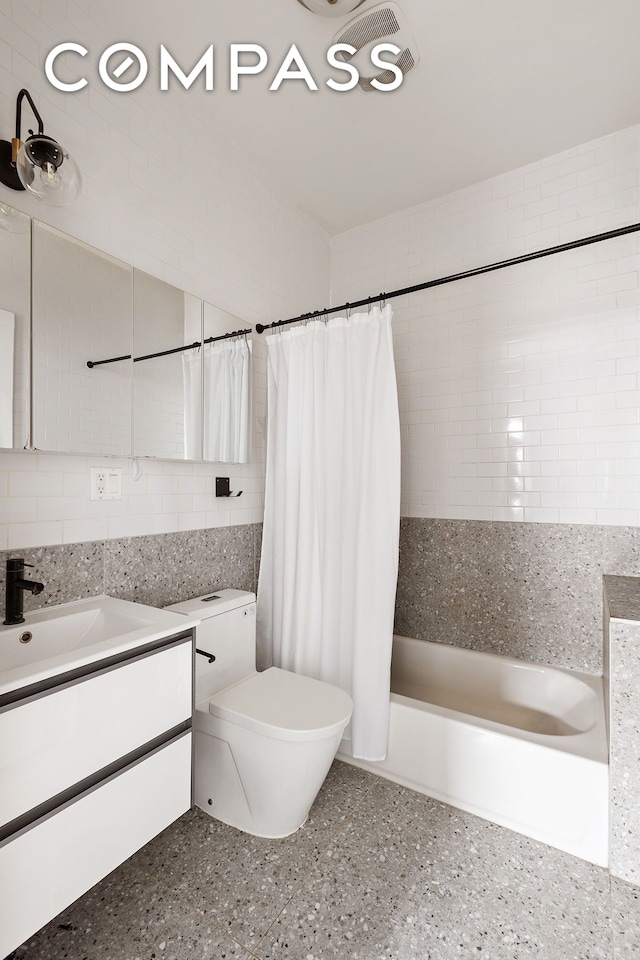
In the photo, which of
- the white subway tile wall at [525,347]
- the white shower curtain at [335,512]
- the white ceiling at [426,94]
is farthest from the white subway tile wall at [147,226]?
the white subway tile wall at [525,347]

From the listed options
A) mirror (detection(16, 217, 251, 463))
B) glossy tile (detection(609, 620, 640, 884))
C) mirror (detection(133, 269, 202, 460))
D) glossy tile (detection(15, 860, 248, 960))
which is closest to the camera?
glossy tile (detection(15, 860, 248, 960))

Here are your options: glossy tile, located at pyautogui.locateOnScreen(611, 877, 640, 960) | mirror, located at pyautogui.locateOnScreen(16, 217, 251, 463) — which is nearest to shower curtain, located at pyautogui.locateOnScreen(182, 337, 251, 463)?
mirror, located at pyautogui.locateOnScreen(16, 217, 251, 463)

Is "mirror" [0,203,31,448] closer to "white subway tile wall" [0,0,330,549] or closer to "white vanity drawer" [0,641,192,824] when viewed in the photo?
"white subway tile wall" [0,0,330,549]

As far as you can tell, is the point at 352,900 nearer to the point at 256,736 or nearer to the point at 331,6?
the point at 256,736

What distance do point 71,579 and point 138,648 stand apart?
1.60ft

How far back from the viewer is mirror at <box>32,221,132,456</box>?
1404mm

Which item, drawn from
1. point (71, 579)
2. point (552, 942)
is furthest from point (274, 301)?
point (552, 942)

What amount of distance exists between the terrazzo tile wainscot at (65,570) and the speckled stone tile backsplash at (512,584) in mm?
1645

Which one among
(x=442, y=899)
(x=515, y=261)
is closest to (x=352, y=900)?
(x=442, y=899)

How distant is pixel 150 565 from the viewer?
183 centimetres

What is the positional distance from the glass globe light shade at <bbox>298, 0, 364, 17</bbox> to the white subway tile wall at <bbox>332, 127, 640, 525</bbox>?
47.7 inches

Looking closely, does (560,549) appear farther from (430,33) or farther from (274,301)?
(430,33)

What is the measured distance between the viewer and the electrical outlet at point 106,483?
1.63 m

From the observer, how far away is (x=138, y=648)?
48.6 inches
